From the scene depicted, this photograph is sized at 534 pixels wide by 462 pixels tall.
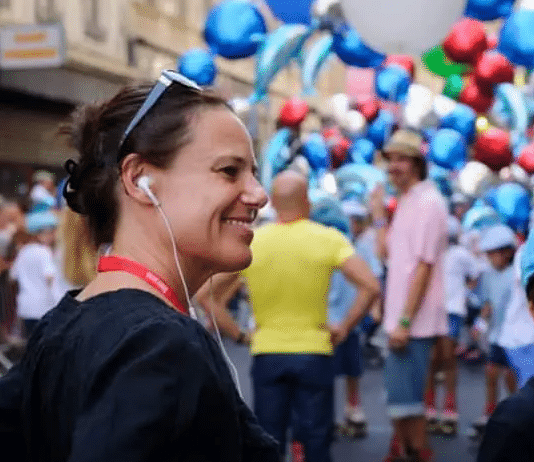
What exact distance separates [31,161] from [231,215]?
665 inches

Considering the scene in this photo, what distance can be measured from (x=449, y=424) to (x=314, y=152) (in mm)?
3144

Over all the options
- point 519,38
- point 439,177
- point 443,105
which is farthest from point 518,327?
point 439,177

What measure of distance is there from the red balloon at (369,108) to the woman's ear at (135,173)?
8292 mm

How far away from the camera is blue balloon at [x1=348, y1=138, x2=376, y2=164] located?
991cm

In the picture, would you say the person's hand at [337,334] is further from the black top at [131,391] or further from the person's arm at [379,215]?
the black top at [131,391]

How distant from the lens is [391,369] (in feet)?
17.2

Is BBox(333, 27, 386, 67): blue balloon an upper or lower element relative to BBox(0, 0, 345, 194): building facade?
upper

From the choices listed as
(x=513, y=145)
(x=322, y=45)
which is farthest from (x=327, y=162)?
(x=513, y=145)

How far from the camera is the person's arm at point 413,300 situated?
505 centimetres

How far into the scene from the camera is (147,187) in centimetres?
149

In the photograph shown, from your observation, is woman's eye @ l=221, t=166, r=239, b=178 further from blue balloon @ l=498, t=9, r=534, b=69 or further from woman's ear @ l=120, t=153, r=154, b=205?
blue balloon @ l=498, t=9, r=534, b=69

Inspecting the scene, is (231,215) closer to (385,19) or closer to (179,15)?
(385,19)

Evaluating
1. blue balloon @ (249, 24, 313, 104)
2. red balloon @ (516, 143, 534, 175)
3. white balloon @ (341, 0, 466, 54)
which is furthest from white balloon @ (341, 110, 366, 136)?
white balloon @ (341, 0, 466, 54)

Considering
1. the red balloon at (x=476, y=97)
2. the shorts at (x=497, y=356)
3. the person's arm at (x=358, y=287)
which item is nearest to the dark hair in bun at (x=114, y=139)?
the person's arm at (x=358, y=287)
